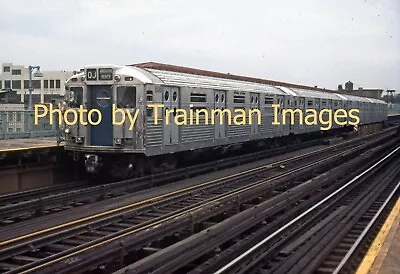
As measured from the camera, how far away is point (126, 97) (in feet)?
45.9

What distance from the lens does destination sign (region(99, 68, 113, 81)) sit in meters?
14.2

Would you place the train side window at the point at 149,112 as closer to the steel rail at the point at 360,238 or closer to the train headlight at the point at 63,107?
the train headlight at the point at 63,107

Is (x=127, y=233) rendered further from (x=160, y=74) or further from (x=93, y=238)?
(x=160, y=74)

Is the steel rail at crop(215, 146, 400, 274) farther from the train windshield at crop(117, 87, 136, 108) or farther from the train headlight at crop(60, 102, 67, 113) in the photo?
the train headlight at crop(60, 102, 67, 113)

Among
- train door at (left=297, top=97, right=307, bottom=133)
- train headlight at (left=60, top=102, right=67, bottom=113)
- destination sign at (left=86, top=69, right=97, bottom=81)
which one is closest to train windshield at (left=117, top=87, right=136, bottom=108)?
destination sign at (left=86, top=69, right=97, bottom=81)

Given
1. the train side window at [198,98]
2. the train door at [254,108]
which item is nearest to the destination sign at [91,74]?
the train side window at [198,98]

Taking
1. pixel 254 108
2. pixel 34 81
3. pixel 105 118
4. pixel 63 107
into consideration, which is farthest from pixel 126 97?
pixel 34 81

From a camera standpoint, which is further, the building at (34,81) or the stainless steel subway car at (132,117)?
the building at (34,81)

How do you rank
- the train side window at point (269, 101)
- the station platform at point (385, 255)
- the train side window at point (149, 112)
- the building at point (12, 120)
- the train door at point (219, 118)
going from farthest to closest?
the train side window at point (269, 101)
the train door at point (219, 118)
the building at point (12, 120)
the train side window at point (149, 112)
the station platform at point (385, 255)

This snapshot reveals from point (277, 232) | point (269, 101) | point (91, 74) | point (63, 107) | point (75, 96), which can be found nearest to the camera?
point (277, 232)

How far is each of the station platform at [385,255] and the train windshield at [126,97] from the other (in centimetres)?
755

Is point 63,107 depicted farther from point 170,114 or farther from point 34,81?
point 34,81

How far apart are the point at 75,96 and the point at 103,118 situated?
3.78 feet

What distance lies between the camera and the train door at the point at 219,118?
57.3 ft
